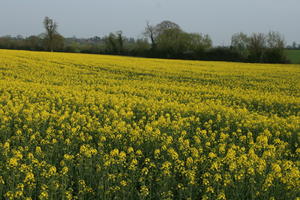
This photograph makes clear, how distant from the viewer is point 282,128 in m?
7.89

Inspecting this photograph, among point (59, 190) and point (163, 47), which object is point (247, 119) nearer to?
point (59, 190)

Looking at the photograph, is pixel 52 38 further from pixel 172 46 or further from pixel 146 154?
pixel 146 154

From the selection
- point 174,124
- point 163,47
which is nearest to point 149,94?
point 174,124

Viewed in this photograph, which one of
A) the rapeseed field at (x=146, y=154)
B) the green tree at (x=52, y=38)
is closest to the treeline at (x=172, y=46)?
the green tree at (x=52, y=38)

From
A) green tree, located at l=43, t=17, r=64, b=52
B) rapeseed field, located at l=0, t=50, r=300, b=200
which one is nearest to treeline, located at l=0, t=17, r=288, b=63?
green tree, located at l=43, t=17, r=64, b=52

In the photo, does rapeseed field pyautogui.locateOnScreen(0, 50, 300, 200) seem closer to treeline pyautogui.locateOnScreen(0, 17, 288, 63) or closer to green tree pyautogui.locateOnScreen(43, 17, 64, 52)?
treeline pyautogui.locateOnScreen(0, 17, 288, 63)

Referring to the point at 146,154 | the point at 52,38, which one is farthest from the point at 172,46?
the point at 146,154

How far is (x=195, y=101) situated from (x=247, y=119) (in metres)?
3.27

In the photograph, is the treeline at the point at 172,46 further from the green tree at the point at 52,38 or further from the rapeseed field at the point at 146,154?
the rapeseed field at the point at 146,154

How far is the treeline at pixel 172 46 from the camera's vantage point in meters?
52.6

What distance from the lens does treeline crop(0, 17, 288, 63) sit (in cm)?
5262

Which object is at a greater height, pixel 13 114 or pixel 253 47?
A: pixel 253 47

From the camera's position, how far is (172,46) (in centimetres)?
6031

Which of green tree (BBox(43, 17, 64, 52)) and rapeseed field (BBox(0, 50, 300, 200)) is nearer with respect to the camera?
rapeseed field (BBox(0, 50, 300, 200))
